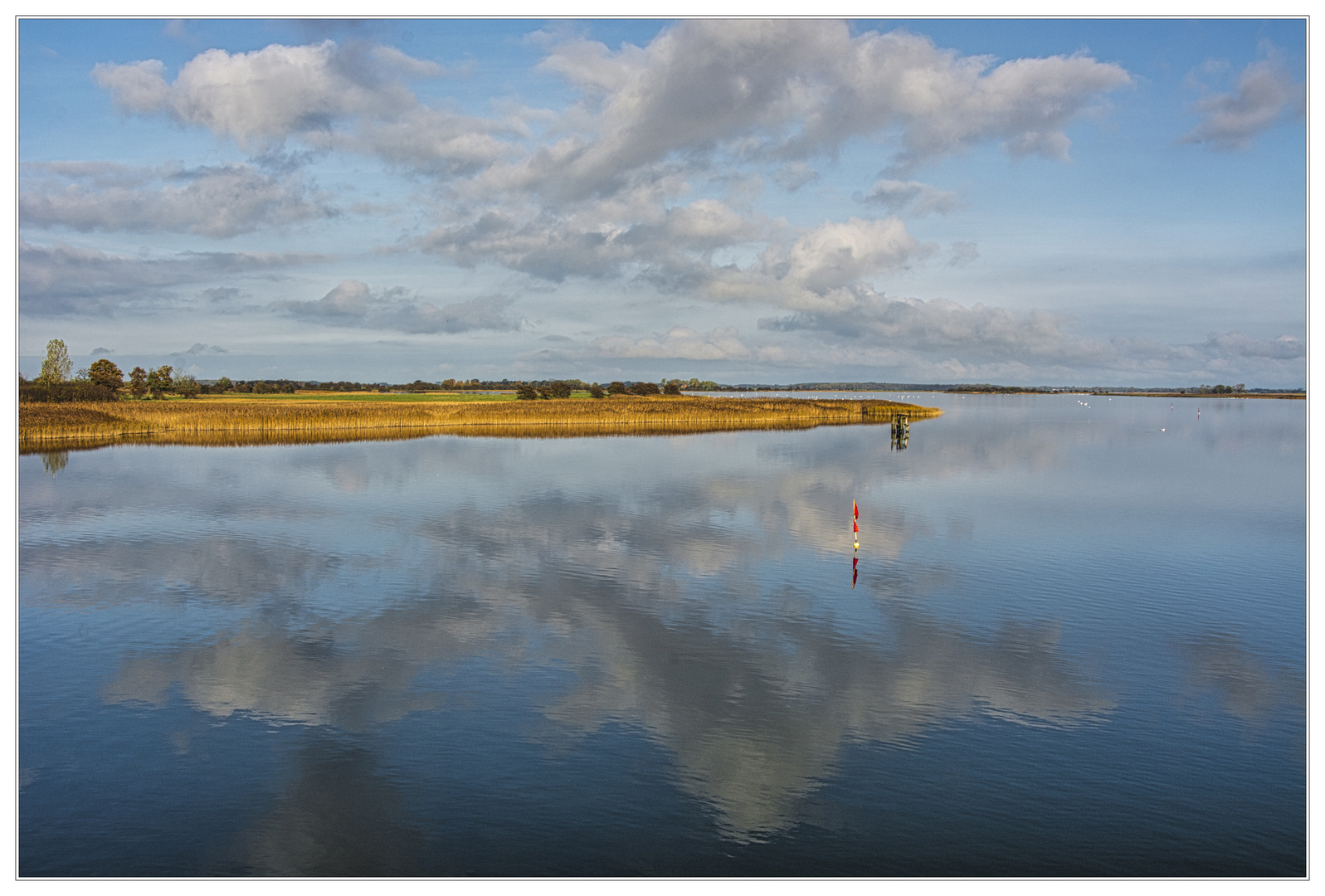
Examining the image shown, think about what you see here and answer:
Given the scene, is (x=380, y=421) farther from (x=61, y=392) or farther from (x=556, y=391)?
(x=556, y=391)

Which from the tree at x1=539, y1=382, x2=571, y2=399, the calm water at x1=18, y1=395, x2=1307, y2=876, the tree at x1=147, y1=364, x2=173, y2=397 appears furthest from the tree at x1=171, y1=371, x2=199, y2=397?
the calm water at x1=18, y1=395, x2=1307, y2=876

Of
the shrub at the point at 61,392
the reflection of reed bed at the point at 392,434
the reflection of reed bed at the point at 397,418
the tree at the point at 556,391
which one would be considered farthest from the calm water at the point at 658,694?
the tree at the point at 556,391

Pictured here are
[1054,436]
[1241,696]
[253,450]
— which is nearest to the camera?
[1241,696]

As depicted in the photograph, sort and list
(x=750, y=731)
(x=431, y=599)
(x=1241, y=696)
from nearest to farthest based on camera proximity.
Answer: (x=750, y=731), (x=1241, y=696), (x=431, y=599)

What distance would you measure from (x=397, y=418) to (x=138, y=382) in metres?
83.9

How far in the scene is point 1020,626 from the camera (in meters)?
20.3

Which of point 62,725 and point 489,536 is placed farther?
point 489,536

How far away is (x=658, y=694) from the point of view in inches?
619

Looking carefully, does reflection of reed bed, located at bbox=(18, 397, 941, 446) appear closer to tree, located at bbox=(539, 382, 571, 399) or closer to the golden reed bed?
the golden reed bed

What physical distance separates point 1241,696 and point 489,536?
2376cm

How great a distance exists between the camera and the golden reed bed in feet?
249

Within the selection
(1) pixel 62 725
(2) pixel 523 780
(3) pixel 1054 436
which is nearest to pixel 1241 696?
(2) pixel 523 780

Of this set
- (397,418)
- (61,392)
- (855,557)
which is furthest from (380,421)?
(855,557)

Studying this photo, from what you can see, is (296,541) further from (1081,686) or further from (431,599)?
(1081,686)
